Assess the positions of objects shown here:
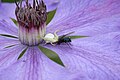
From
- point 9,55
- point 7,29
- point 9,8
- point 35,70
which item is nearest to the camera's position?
point 35,70

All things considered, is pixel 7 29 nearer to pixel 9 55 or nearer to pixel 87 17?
pixel 9 55

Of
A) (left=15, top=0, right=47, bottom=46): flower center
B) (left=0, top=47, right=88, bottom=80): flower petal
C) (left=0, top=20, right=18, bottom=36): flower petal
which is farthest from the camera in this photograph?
(left=0, top=20, right=18, bottom=36): flower petal

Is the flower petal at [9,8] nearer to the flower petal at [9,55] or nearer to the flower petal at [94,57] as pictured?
the flower petal at [9,55]

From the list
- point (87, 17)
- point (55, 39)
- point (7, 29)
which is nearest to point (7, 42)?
point (7, 29)

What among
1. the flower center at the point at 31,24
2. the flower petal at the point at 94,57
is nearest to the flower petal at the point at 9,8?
the flower center at the point at 31,24

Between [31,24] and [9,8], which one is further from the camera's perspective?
[9,8]

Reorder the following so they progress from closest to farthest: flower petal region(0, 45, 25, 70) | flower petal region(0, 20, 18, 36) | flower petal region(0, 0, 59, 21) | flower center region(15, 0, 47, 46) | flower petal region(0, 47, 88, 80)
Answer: flower petal region(0, 47, 88, 80) → flower petal region(0, 45, 25, 70) → flower center region(15, 0, 47, 46) → flower petal region(0, 20, 18, 36) → flower petal region(0, 0, 59, 21)

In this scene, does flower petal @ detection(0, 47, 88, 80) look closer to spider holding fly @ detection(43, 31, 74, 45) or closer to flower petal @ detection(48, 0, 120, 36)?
spider holding fly @ detection(43, 31, 74, 45)

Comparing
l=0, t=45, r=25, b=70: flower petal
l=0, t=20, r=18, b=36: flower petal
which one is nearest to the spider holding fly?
l=0, t=45, r=25, b=70: flower petal
